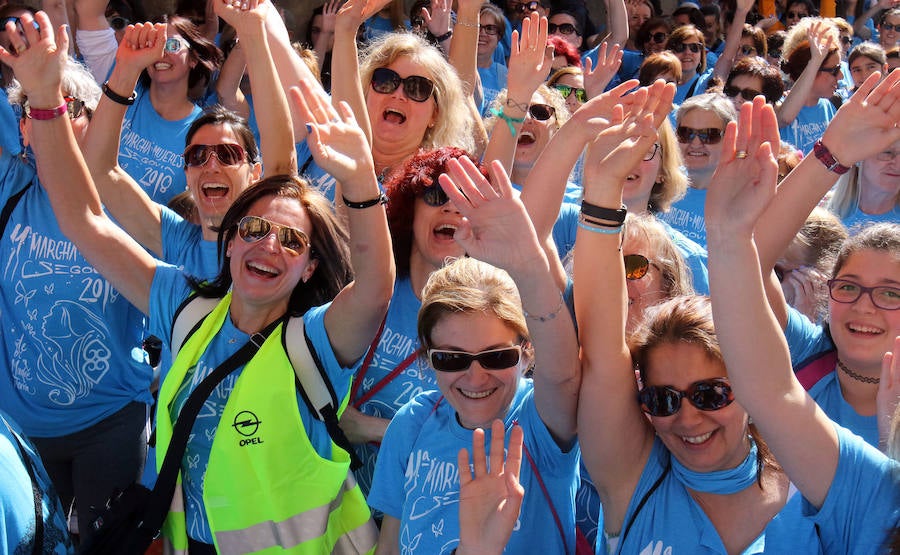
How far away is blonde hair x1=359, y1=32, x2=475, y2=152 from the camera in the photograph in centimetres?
351

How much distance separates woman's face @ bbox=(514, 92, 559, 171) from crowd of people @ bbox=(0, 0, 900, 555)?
0.44 m

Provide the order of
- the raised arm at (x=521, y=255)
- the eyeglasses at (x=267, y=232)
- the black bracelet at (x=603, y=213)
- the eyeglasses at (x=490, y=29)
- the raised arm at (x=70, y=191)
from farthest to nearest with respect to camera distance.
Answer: the eyeglasses at (x=490, y=29) < the raised arm at (x=70, y=191) < the eyeglasses at (x=267, y=232) < the black bracelet at (x=603, y=213) < the raised arm at (x=521, y=255)

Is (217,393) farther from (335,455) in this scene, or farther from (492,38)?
(492,38)

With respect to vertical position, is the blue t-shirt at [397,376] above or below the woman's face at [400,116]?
below

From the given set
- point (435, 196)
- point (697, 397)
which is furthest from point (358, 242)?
point (697, 397)

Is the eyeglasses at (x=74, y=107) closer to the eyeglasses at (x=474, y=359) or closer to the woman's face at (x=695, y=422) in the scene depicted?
the eyeglasses at (x=474, y=359)

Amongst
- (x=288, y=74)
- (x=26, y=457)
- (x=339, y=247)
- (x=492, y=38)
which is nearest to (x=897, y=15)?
(x=492, y=38)

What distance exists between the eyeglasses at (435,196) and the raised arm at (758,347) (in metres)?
1.17

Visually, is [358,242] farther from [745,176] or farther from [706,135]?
[706,135]

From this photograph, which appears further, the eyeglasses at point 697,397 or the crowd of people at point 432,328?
the eyeglasses at point 697,397

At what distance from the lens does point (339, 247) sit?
101 inches

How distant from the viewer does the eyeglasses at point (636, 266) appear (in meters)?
2.75

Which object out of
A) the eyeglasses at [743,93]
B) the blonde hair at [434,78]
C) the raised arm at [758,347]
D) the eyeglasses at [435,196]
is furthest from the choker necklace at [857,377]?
the eyeglasses at [743,93]

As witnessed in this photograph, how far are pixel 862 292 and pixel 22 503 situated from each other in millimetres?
1885
